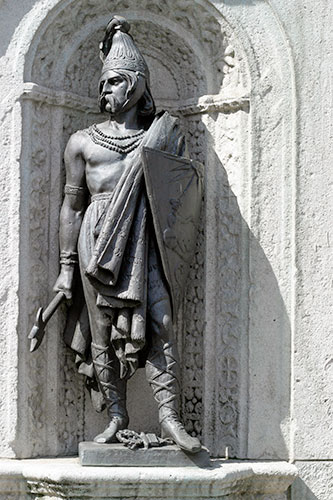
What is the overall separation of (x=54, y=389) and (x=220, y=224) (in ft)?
4.08

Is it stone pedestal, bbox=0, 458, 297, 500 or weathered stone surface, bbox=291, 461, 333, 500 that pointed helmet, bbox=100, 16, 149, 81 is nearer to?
stone pedestal, bbox=0, 458, 297, 500

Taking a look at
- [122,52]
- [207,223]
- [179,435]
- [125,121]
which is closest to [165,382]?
[179,435]

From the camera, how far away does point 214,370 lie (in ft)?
22.5

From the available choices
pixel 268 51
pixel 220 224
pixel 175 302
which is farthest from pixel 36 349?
pixel 268 51

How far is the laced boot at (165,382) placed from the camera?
6410mm

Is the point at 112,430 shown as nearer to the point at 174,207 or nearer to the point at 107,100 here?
the point at 174,207

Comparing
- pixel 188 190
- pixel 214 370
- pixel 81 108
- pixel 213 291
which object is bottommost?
pixel 214 370

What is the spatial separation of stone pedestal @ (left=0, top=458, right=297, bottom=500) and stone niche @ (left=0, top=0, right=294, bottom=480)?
0.24 m

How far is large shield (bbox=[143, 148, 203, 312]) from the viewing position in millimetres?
6414

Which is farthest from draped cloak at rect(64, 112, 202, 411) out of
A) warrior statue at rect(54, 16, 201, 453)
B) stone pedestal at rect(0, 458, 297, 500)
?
stone pedestal at rect(0, 458, 297, 500)

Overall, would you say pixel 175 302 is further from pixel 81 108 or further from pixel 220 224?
pixel 81 108

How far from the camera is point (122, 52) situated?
6.63 metres

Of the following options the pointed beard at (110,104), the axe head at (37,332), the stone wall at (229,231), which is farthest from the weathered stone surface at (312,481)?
the pointed beard at (110,104)

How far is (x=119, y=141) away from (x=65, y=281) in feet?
2.55
